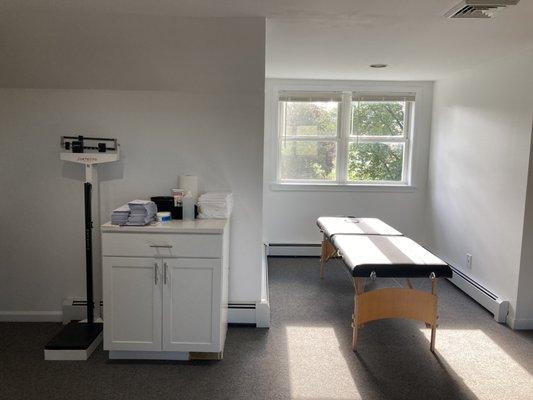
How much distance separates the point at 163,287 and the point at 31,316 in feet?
4.38

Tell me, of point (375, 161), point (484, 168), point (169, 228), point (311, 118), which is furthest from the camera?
point (375, 161)

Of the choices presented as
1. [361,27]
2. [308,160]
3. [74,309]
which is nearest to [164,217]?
Answer: [74,309]

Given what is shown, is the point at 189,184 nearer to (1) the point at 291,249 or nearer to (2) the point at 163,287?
(2) the point at 163,287

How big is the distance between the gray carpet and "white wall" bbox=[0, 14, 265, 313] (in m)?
0.45

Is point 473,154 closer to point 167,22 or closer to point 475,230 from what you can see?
point 475,230

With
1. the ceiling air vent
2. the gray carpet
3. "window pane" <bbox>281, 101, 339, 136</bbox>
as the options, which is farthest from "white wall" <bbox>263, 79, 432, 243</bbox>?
the ceiling air vent

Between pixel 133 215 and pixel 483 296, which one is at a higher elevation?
pixel 133 215

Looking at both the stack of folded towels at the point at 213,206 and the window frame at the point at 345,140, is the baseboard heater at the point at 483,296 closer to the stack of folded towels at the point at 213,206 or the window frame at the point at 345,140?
the window frame at the point at 345,140

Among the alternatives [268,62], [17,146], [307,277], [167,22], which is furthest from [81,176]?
[307,277]

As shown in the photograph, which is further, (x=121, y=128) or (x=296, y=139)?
(x=296, y=139)

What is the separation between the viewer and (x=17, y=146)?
2.98m

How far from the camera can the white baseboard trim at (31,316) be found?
3.12 metres

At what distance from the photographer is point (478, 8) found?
224 cm

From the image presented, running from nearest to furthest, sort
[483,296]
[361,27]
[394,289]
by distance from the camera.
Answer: [361,27]
[394,289]
[483,296]
